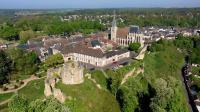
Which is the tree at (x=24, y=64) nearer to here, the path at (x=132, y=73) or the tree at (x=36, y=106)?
the path at (x=132, y=73)

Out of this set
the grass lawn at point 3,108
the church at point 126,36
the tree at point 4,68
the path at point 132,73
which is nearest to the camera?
the grass lawn at point 3,108

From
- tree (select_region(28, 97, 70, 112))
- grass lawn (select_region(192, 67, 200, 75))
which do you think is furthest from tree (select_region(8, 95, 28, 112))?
grass lawn (select_region(192, 67, 200, 75))

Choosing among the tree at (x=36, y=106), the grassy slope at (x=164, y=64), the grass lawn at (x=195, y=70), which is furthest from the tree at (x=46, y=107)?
the grass lawn at (x=195, y=70)

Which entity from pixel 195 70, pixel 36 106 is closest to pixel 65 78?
pixel 36 106

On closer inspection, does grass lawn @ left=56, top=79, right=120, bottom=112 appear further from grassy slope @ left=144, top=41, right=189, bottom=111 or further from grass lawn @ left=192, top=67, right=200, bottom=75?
grass lawn @ left=192, top=67, right=200, bottom=75

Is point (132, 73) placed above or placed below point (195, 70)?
above

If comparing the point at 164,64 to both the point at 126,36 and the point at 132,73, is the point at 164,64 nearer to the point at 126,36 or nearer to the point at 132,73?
the point at 126,36

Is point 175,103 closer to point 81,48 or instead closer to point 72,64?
point 72,64
